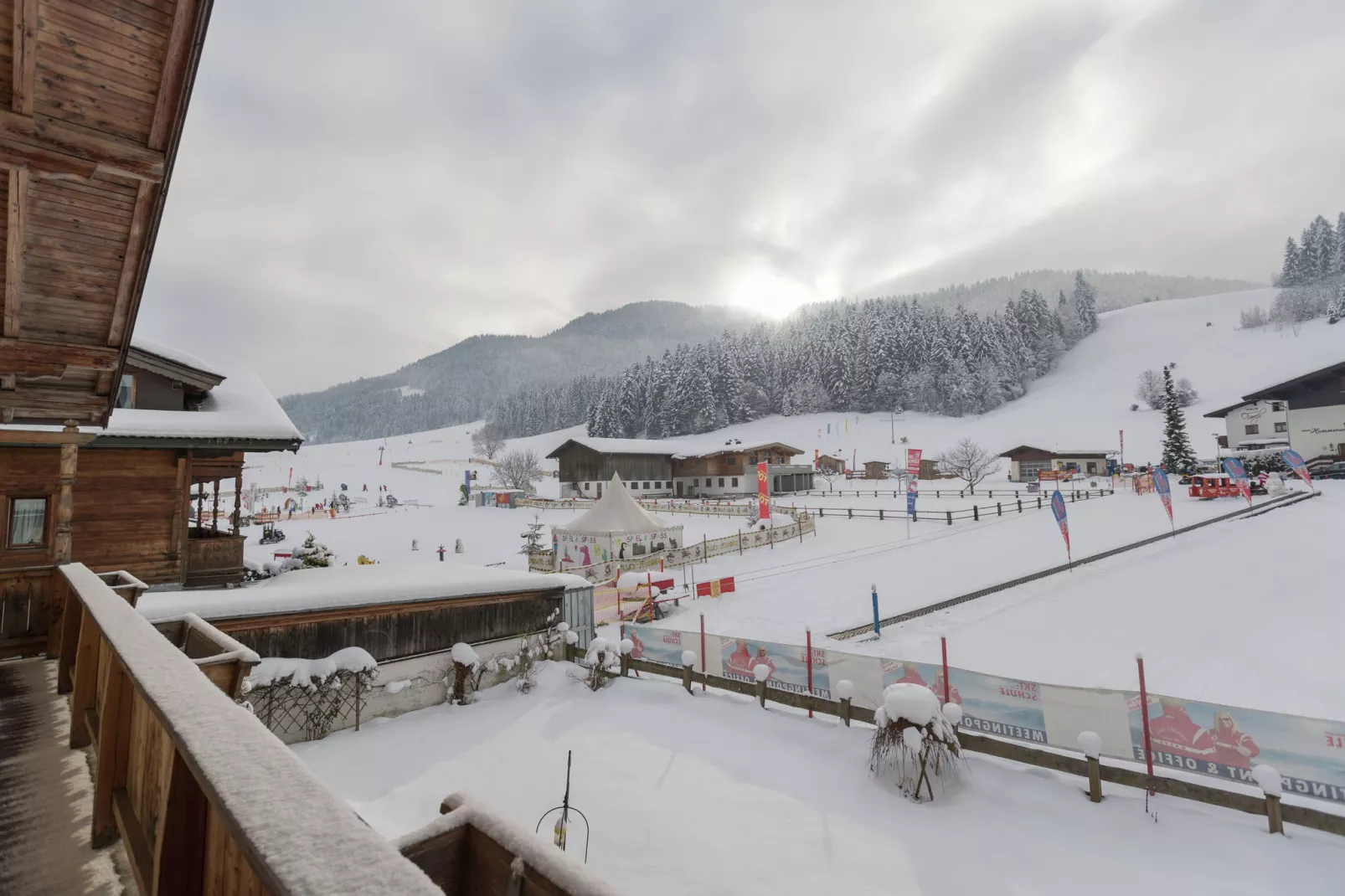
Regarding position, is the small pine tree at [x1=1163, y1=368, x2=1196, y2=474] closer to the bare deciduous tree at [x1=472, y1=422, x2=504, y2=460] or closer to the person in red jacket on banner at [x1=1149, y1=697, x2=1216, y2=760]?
the person in red jacket on banner at [x1=1149, y1=697, x2=1216, y2=760]

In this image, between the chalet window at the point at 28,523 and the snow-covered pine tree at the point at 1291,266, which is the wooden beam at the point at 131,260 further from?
the snow-covered pine tree at the point at 1291,266

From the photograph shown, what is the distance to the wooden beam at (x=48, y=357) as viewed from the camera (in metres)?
7.18

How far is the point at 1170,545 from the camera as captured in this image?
78.1 feet

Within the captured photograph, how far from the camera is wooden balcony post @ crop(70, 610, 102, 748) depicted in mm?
4613

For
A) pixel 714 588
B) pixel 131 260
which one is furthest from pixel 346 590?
pixel 714 588

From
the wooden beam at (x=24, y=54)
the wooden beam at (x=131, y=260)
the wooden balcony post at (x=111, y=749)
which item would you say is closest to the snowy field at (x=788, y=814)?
the wooden balcony post at (x=111, y=749)

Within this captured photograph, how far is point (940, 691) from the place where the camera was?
9.80 meters

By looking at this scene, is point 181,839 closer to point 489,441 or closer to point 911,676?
point 911,676

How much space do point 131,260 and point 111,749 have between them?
19.1 ft

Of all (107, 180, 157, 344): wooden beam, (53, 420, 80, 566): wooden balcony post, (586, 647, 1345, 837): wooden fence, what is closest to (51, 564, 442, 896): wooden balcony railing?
(107, 180, 157, 344): wooden beam

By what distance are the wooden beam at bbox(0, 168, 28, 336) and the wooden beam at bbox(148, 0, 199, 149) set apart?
1101 millimetres

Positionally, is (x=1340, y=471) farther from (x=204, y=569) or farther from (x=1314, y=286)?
(x=1314, y=286)

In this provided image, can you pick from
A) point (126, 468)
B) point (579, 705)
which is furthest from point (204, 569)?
point (579, 705)

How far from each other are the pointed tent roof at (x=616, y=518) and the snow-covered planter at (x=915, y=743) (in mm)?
18615
